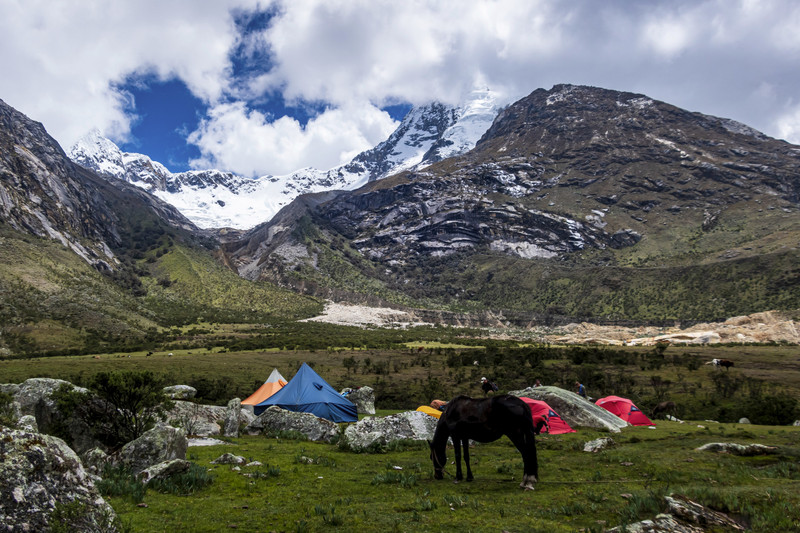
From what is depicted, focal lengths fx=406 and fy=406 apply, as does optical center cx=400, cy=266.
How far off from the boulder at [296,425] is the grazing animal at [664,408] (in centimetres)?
2004

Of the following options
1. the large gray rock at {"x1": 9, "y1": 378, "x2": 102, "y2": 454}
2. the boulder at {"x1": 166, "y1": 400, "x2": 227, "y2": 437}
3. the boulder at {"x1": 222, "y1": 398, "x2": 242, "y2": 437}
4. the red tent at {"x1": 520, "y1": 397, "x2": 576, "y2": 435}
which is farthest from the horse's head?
the boulder at {"x1": 222, "y1": 398, "x2": 242, "y2": 437}

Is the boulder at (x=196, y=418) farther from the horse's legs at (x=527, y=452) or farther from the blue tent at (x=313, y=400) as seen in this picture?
the horse's legs at (x=527, y=452)

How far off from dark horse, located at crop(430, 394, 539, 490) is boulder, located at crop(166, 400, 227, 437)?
486 inches

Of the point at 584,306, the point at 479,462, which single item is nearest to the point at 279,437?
the point at 479,462

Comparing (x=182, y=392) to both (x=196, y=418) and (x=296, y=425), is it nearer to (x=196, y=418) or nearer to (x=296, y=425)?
(x=196, y=418)

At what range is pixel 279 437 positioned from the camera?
728 inches

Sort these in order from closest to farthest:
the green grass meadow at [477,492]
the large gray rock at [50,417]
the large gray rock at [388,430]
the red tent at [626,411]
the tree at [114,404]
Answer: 1. the green grass meadow at [477,492]
2. the large gray rock at [50,417]
3. the tree at [114,404]
4. the large gray rock at [388,430]
5. the red tent at [626,411]

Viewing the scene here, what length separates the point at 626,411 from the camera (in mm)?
22469

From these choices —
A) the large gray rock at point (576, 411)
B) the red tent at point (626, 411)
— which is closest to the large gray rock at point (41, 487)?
the large gray rock at point (576, 411)

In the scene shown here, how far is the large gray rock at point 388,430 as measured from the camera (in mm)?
15664

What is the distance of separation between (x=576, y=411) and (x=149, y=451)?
18019 millimetres

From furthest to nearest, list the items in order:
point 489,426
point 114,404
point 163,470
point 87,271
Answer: point 87,271 < point 114,404 < point 489,426 < point 163,470

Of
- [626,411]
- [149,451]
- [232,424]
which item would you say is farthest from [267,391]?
[626,411]

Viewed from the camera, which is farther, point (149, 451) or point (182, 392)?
point (182, 392)
